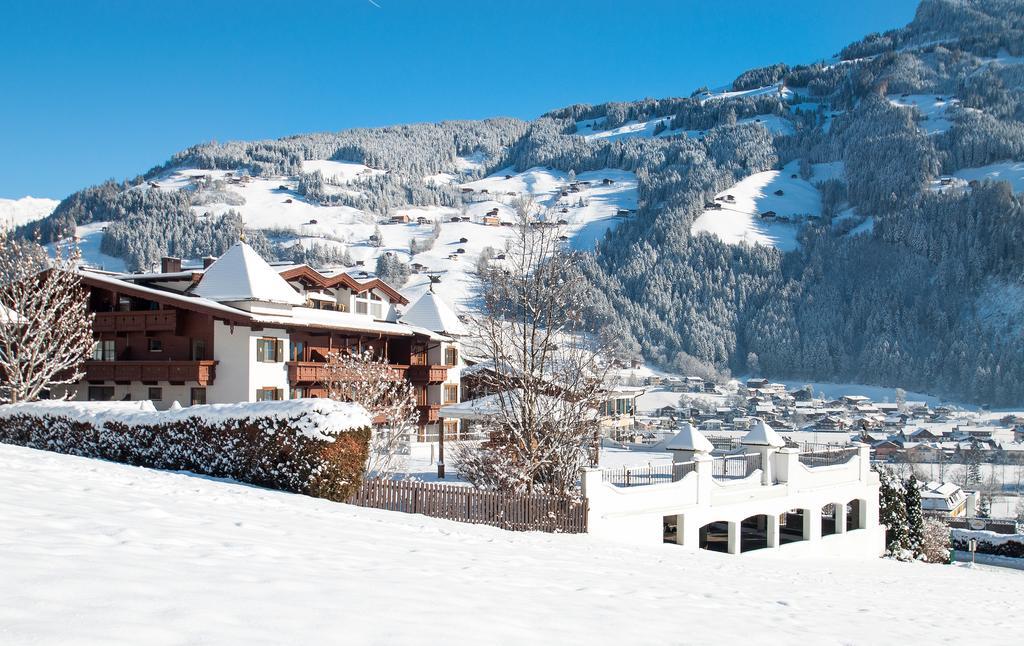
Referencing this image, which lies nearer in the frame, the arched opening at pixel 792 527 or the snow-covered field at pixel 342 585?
the snow-covered field at pixel 342 585

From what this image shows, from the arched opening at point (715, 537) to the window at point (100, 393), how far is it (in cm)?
2490

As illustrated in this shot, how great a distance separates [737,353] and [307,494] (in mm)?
145219

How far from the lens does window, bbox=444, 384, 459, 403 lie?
150ft

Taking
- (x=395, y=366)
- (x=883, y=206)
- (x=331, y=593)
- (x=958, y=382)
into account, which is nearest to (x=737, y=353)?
(x=958, y=382)

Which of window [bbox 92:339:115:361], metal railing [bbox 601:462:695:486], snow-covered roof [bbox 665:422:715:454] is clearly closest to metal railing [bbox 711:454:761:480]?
metal railing [bbox 601:462:695:486]

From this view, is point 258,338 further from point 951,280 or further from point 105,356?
point 951,280

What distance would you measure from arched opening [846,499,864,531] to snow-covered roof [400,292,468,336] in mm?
22018

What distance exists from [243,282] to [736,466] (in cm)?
2107

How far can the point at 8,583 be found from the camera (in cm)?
555

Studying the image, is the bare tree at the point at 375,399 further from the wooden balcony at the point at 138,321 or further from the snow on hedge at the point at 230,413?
the snow on hedge at the point at 230,413

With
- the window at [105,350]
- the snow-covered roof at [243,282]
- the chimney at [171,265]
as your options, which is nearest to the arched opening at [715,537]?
the snow-covered roof at [243,282]

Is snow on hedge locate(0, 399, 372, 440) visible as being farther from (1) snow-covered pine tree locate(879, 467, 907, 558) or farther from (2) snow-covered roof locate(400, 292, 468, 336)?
(2) snow-covered roof locate(400, 292, 468, 336)

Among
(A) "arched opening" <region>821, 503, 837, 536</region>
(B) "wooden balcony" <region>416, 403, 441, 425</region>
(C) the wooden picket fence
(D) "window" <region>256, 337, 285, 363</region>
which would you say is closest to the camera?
(C) the wooden picket fence

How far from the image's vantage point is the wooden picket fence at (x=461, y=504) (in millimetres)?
17516
